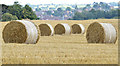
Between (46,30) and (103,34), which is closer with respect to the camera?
(103,34)

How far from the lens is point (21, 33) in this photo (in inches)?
728

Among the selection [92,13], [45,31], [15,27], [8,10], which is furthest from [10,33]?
[92,13]

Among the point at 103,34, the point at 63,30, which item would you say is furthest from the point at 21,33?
the point at 63,30

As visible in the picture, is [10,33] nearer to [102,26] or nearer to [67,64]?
[102,26]

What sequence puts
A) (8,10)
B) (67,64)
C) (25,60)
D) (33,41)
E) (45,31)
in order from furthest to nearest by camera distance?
(8,10)
(45,31)
(33,41)
(25,60)
(67,64)

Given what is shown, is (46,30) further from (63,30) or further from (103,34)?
(103,34)

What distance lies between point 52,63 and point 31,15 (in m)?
78.4

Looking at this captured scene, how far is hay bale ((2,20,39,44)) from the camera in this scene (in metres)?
18.3

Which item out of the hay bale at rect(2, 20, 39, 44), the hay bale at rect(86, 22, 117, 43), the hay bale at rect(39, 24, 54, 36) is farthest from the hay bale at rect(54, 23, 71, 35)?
the hay bale at rect(2, 20, 39, 44)

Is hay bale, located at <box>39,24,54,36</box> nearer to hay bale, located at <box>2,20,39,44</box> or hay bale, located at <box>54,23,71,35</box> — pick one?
hay bale, located at <box>54,23,71,35</box>

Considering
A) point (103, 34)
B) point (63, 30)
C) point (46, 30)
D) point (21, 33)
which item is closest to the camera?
point (21, 33)

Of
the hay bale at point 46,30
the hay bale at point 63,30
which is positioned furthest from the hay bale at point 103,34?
the hay bale at point 63,30

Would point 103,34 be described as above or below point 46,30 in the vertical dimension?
above

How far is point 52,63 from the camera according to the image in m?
10.3
